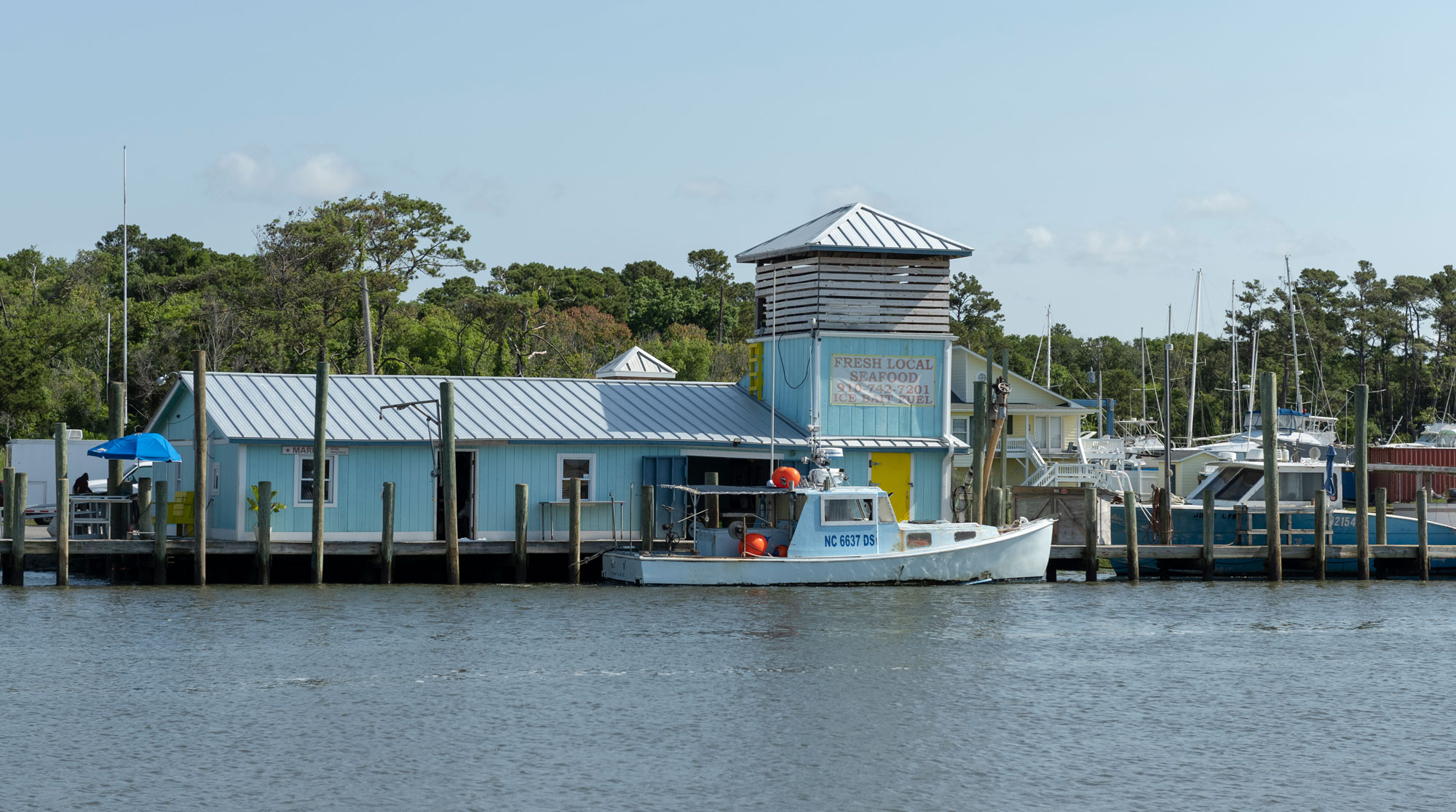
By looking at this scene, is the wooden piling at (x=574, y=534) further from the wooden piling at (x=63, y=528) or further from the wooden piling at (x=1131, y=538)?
the wooden piling at (x=1131, y=538)

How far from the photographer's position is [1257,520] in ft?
131

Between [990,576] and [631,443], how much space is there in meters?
7.95

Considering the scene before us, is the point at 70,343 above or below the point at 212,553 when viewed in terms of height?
above

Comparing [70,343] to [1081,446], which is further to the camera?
[70,343]

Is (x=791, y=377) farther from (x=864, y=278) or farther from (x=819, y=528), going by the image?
(x=819, y=528)

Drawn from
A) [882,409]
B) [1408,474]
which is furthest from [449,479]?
[1408,474]

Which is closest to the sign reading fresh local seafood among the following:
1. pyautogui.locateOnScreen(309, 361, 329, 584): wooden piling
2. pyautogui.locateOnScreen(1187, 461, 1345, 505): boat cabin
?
pyautogui.locateOnScreen(1187, 461, 1345, 505): boat cabin

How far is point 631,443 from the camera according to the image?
114ft

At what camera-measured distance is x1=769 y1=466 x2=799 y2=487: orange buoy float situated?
3275 cm

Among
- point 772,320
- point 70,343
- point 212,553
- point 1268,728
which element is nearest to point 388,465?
point 212,553

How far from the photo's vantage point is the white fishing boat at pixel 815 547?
32312mm

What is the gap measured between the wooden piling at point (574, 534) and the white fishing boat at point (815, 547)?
69 cm

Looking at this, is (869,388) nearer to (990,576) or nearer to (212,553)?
(990,576)

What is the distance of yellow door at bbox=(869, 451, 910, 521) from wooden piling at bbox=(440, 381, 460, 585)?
377 inches
